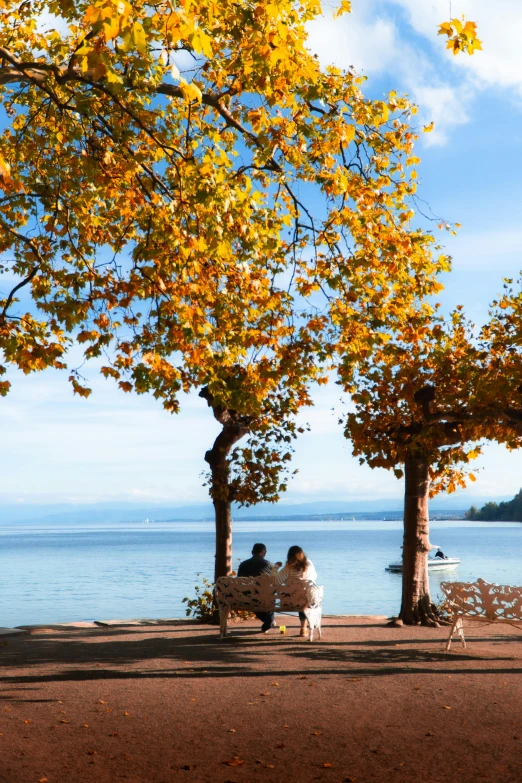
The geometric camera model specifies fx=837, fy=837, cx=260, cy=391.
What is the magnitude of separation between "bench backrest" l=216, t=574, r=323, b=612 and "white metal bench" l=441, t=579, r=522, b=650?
207 cm

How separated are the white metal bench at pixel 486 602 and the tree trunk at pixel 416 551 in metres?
3.35

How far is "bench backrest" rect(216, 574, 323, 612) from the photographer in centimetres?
1245

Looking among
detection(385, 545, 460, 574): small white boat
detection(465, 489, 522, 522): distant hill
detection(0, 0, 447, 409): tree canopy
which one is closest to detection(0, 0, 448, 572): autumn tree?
detection(0, 0, 447, 409): tree canopy

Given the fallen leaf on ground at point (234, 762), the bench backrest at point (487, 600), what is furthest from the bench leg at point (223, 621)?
the fallen leaf on ground at point (234, 762)

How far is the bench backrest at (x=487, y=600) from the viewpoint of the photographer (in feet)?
36.4

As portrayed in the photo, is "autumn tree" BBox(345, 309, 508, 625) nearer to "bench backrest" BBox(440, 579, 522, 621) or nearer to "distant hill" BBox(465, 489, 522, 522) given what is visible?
"bench backrest" BBox(440, 579, 522, 621)

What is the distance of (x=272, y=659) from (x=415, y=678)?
7.19 ft

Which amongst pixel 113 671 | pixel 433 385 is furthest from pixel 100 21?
pixel 433 385

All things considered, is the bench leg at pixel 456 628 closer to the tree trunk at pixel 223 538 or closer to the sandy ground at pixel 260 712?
the sandy ground at pixel 260 712

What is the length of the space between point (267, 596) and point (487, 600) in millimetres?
3252

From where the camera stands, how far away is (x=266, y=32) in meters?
8.19

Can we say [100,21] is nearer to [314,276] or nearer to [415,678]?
[314,276]

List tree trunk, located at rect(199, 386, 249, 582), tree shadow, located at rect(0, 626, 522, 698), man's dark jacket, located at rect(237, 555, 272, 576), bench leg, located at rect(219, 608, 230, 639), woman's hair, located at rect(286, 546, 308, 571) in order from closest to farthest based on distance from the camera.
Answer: tree shadow, located at rect(0, 626, 522, 698), bench leg, located at rect(219, 608, 230, 639), woman's hair, located at rect(286, 546, 308, 571), man's dark jacket, located at rect(237, 555, 272, 576), tree trunk, located at rect(199, 386, 249, 582)

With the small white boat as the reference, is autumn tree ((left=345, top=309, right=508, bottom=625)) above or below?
above
